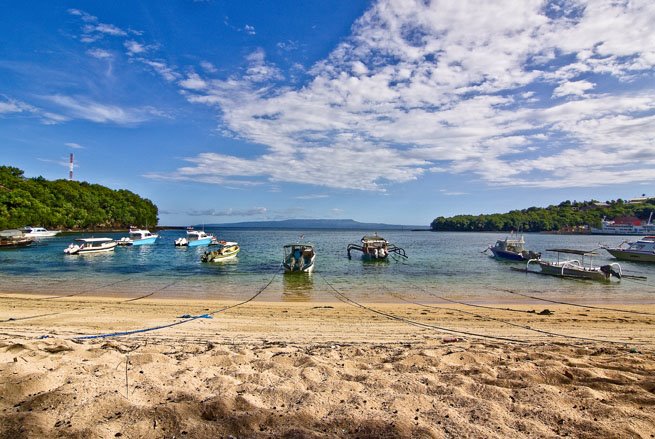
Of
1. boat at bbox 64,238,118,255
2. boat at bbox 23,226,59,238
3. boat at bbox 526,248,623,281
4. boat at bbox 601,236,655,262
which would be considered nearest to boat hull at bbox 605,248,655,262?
boat at bbox 601,236,655,262

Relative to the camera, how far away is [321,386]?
5.21 meters

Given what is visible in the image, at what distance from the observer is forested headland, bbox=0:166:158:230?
94.4m

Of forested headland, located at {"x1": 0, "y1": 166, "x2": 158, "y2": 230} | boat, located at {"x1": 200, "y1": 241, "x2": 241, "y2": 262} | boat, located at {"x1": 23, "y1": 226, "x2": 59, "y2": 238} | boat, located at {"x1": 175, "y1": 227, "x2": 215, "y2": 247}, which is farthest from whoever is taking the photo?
forested headland, located at {"x1": 0, "y1": 166, "x2": 158, "y2": 230}

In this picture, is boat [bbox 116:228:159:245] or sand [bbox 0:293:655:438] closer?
sand [bbox 0:293:655:438]

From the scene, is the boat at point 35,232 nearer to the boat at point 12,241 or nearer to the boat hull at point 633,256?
the boat at point 12,241

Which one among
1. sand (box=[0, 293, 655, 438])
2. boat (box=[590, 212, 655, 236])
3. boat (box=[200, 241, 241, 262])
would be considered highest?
boat (box=[590, 212, 655, 236])

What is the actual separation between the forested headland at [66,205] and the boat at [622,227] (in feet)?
712

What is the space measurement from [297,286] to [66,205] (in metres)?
122

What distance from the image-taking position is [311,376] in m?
5.61

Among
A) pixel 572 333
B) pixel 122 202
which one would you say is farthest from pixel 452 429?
pixel 122 202

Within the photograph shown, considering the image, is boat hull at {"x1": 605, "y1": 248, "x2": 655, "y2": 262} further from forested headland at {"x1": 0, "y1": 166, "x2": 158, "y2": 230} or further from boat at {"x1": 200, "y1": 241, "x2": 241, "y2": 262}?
forested headland at {"x1": 0, "y1": 166, "x2": 158, "y2": 230}

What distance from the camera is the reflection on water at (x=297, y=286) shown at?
21328 mm

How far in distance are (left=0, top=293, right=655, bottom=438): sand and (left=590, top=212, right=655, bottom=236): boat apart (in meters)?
214

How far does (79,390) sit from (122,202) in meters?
171
